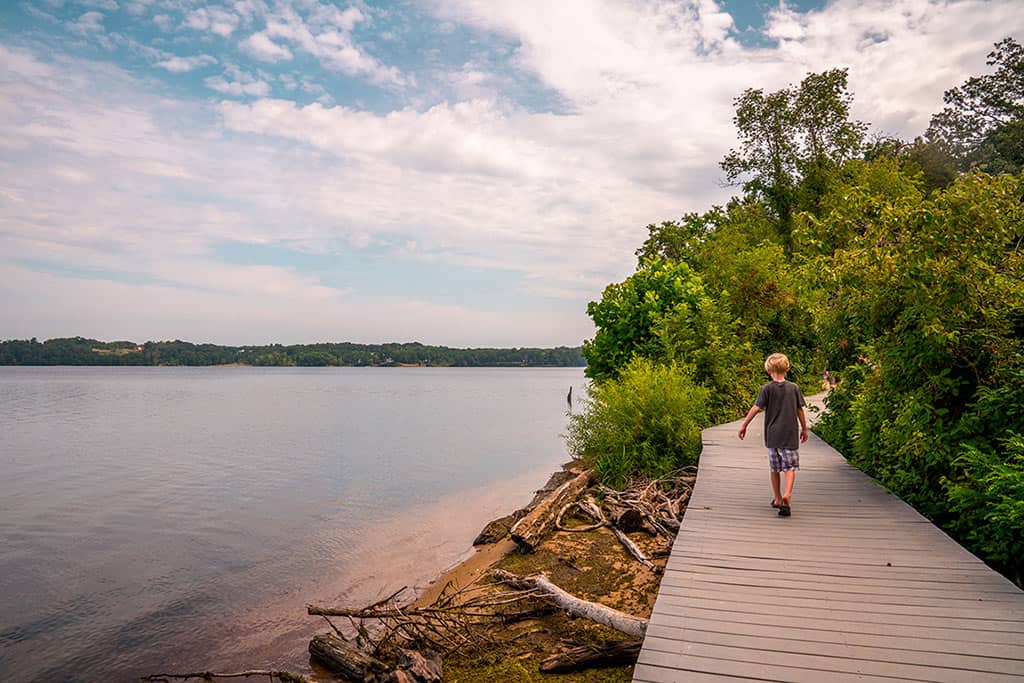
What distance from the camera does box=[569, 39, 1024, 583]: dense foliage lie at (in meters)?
7.32

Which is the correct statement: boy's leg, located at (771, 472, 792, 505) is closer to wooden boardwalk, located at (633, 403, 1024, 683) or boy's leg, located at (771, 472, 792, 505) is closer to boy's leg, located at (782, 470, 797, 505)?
boy's leg, located at (782, 470, 797, 505)

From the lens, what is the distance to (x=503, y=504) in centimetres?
1914

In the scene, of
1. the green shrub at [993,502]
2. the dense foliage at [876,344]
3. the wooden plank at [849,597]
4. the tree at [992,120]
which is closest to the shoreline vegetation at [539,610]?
the wooden plank at [849,597]

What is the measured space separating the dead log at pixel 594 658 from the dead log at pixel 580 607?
0.31 m

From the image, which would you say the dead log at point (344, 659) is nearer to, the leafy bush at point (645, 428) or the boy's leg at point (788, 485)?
the boy's leg at point (788, 485)

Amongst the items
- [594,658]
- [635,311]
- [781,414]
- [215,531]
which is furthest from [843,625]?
[635,311]

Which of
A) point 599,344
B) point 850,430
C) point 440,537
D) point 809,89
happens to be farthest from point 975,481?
point 809,89

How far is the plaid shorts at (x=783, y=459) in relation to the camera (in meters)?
8.20

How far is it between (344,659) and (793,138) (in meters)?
43.0

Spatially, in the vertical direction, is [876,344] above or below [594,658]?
above

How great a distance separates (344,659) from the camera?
24.6ft

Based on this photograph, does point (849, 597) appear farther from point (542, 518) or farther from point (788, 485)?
point (542, 518)

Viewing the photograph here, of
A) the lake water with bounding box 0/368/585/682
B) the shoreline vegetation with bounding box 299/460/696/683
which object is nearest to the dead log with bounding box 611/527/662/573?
the shoreline vegetation with bounding box 299/460/696/683

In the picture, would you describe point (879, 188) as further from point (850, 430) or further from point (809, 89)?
point (850, 430)
